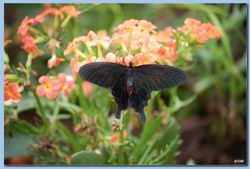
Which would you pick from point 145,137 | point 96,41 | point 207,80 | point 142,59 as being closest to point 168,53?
point 142,59

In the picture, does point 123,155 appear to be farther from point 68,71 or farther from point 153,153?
point 68,71

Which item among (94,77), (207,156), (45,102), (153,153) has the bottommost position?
(207,156)

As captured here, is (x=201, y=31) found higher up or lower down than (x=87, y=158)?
higher up

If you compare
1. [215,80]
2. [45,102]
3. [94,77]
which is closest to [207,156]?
[215,80]

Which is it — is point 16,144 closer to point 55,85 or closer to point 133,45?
point 55,85

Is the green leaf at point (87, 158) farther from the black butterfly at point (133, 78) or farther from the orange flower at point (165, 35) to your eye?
the orange flower at point (165, 35)

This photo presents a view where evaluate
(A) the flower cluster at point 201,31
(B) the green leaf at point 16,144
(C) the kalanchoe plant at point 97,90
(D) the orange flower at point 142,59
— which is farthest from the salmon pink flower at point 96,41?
(B) the green leaf at point 16,144
